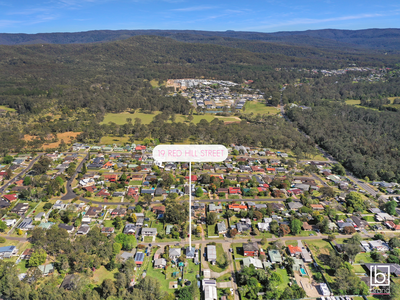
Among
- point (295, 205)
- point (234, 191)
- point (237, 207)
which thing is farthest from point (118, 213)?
point (295, 205)

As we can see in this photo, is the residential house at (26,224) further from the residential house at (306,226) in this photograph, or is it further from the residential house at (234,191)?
the residential house at (306,226)

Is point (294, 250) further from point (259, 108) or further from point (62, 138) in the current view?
point (259, 108)

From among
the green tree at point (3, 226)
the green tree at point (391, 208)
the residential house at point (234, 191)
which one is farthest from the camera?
the residential house at point (234, 191)

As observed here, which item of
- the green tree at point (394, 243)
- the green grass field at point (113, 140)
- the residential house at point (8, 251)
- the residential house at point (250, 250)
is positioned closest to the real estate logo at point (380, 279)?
the green tree at point (394, 243)

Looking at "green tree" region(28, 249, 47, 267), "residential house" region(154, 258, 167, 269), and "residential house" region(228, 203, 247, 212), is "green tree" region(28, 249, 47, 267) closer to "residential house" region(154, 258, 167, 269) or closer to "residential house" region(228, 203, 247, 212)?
"residential house" region(154, 258, 167, 269)

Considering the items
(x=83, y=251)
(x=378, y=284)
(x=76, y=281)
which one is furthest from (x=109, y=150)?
(x=378, y=284)

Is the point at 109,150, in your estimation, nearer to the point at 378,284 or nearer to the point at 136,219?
the point at 136,219

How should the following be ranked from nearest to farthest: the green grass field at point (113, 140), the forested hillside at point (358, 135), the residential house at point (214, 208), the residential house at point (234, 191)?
the residential house at point (214, 208), the residential house at point (234, 191), the forested hillside at point (358, 135), the green grass field at point (113, 140)

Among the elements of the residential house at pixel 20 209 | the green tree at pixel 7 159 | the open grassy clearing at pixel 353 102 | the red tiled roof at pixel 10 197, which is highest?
the open grassy clearing at pixel 353 102
